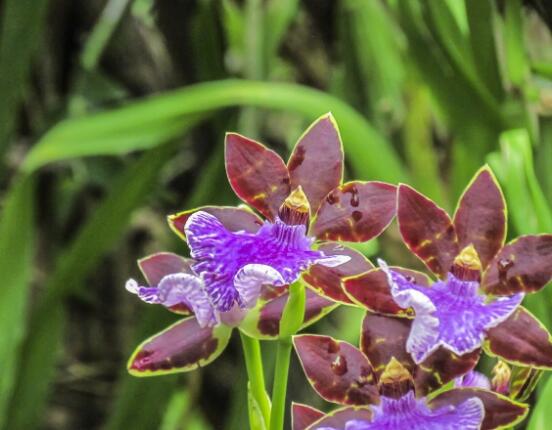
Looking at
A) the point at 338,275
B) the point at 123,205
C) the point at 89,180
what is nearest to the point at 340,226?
the point at 338,275

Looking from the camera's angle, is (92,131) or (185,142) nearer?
(92,131)

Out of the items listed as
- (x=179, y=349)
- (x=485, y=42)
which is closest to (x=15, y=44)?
(x=485, y=42)

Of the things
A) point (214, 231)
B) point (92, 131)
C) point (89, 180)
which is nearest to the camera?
point (214, 231)

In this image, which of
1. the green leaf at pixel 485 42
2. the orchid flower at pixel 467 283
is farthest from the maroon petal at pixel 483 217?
the green leaf at pixel 485 42

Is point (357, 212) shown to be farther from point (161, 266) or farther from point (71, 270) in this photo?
point (71, 270)

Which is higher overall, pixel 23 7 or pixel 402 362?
pixel 23 7

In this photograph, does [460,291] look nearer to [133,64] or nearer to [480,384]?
[480,384]

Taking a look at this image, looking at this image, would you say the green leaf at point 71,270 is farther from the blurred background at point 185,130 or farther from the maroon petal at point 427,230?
the maroon petal at point 427,230

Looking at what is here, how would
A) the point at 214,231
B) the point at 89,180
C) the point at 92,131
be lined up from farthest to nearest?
the point at 89,180, the point at 92,131, the point at 214,231
